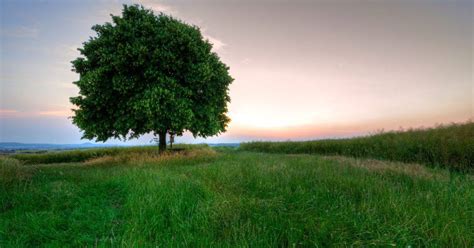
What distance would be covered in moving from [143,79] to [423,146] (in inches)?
721

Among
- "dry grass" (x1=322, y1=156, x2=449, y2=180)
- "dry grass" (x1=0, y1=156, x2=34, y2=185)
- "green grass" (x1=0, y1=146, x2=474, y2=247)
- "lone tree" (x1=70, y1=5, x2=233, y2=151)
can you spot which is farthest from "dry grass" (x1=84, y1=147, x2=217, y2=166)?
"dry grass" (x1=322, y1=156, x2=449, y2=180)

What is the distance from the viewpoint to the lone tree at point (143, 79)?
16203mm

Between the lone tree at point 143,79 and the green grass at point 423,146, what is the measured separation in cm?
1174

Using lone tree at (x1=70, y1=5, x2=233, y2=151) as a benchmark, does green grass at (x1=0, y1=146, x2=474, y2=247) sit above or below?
below

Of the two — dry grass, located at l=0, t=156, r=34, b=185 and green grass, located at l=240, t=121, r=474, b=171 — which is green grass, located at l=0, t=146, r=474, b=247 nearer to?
dry grass, located at l=0, t=156, r=34, b=185

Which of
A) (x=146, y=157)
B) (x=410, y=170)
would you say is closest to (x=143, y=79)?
(x=146, y=157)

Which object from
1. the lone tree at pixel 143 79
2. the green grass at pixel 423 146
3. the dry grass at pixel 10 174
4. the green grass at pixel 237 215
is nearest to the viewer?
the green grass at pixel 237 215

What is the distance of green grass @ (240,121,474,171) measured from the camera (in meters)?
13.6

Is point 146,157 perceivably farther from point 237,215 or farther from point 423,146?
point 423,146

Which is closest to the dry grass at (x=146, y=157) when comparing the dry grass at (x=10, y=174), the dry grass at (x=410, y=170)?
the dry grass at (x=10, y=174)

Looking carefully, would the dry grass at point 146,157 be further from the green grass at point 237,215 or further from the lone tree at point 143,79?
the green grass at point 237,215

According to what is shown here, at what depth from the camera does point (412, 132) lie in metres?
19.1

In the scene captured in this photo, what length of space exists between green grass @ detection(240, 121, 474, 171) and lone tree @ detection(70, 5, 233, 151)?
11.7 metres

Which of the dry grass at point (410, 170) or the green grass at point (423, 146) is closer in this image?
the dry grass at point (410, 170)
